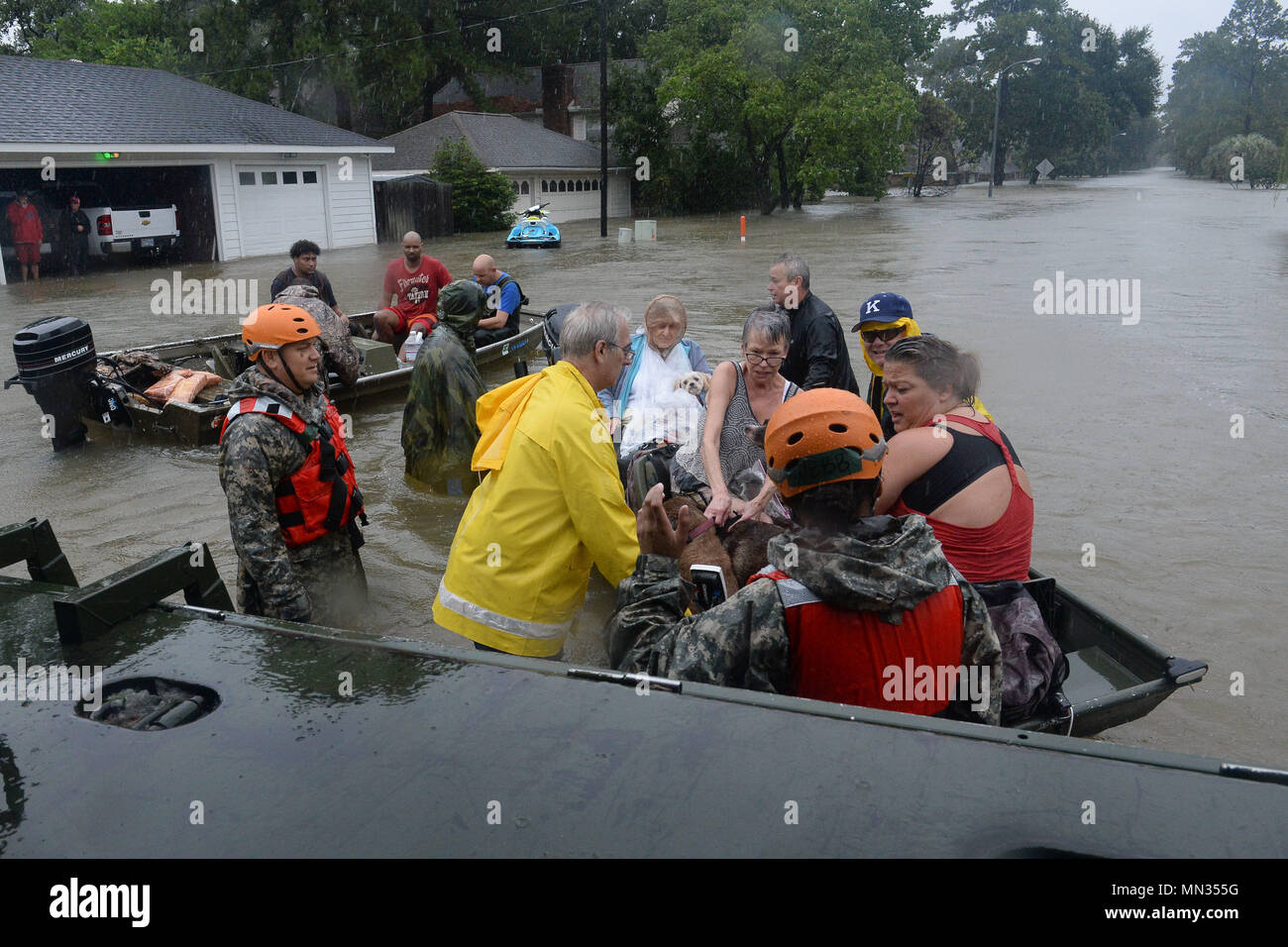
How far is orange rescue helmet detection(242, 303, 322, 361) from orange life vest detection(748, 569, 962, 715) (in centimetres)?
264

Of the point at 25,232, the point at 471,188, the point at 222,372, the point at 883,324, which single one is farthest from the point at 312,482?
the point at 471,188

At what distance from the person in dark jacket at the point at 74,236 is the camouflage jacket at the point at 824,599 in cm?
2746

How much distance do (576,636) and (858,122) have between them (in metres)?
40.2

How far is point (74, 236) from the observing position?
82.7 feet

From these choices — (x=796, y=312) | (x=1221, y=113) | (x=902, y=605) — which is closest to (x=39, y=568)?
(x=902, y=605)

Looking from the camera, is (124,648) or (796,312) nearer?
(124,648)

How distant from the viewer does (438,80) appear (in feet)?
158

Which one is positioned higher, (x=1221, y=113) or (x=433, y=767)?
(x=1221, y=113)

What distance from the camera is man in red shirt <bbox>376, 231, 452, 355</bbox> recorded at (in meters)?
10.7

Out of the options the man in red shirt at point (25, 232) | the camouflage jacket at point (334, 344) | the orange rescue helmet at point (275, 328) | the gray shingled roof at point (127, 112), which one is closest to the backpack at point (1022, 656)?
the orange rescue helmet at point (275, 328)

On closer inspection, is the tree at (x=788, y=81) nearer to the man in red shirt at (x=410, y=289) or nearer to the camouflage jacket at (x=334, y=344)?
the man in red shirt at (x=410, y=289)

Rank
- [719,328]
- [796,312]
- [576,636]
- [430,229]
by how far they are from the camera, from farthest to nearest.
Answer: [430,229]
[719,328]
[796,312]
[576,636]
